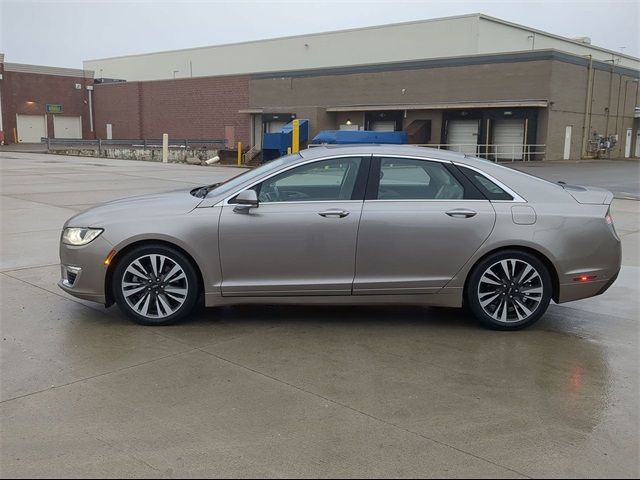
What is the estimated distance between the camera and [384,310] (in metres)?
6.08

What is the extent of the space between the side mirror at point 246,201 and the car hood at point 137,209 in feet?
1.29

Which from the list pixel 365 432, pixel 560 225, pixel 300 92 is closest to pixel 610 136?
pixel 300 92

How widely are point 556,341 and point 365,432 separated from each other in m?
2.41

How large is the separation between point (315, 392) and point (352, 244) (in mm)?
1504

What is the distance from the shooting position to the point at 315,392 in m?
4.13

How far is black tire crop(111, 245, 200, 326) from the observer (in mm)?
5281

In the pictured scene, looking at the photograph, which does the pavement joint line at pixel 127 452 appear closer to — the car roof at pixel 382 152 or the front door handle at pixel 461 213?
the car roof at pixel 382 152

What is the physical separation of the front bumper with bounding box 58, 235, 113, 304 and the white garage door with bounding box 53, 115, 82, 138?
191 feet

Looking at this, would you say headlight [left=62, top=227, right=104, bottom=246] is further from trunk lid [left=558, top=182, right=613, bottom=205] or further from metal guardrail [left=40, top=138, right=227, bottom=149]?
metal guardrail [left=40, top=138, right=227, bottom=149]

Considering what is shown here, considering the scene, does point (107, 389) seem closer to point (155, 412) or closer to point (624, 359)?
point (155, 412)

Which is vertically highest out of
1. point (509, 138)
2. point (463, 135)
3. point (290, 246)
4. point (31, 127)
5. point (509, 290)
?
point (31, 127)

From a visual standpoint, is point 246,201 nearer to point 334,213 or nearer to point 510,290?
point 334,213

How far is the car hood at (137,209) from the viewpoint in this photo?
17.5 ft

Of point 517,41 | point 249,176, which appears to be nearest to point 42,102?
point 517,41
